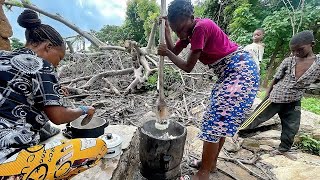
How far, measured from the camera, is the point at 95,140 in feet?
6.23

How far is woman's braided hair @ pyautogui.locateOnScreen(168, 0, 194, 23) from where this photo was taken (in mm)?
2070

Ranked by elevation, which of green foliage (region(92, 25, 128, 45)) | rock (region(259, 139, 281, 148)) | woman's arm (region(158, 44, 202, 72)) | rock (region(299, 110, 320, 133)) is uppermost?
green foliage (region(92, 25, 128, 45))

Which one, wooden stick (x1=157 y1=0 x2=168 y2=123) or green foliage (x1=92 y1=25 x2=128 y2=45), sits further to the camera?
green foliage (x1=92 y1=25 x2=128 y2=45)

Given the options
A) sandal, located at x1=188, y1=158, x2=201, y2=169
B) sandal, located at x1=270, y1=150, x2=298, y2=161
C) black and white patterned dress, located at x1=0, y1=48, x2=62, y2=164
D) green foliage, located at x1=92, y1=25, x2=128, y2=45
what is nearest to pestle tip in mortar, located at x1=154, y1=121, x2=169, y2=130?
sandal, located at x1=188, y1=158, x2=201, y2=169

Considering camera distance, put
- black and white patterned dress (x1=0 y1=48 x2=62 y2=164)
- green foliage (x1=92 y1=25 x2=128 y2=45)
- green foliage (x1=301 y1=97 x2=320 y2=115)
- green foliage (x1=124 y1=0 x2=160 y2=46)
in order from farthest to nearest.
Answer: green foliage (x1=124 y1=0 x2=160 y2=46) → green foliage (x1=92 y1=25 x2=128 y2=45) → green foliage (x1=301 y1=97 x2=320 y2=115) → black and white patterned dress (x1=0 y1=48 x2=62 y2=164)

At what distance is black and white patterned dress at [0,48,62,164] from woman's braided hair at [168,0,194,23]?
1.09m

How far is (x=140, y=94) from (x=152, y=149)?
3093 mm

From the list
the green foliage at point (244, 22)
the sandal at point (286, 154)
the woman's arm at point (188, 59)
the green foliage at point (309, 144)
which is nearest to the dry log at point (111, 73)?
the woman's arm at point (188, 59)

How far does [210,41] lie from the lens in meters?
2.23

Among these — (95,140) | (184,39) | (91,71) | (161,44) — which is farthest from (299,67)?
(91,71)

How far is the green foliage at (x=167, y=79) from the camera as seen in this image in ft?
18.5

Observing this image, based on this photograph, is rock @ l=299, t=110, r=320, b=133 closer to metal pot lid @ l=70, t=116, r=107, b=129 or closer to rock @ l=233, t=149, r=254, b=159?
rock @ l=233, t=149, r=254, b=159

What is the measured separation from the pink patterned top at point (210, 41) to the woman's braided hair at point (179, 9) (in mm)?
145

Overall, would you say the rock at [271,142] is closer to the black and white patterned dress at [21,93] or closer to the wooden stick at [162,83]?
the wooden stick at [162,83]
